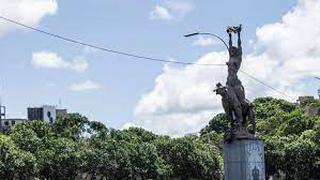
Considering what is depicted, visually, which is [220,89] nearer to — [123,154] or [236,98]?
[236,98]

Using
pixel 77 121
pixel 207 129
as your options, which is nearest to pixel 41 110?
pixel 207 129

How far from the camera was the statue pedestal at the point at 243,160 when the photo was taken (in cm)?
2428

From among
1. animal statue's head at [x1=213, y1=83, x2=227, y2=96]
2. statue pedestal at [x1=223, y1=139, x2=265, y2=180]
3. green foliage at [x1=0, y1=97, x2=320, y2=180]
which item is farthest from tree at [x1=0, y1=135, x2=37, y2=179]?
animal statue's head at [x1=213, y1=83, x2=227, y2=96]

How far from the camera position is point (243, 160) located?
2427cm

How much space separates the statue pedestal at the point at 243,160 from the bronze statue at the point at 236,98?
32cm

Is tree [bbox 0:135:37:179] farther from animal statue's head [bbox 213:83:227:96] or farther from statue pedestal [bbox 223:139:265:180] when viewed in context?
animal statue's head [bbox 213:83:227:96]

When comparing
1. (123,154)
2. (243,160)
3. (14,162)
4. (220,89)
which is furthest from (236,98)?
(123,154)

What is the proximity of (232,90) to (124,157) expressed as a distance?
31.2 m

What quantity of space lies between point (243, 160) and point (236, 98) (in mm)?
2221

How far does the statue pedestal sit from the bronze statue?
12.6 inches

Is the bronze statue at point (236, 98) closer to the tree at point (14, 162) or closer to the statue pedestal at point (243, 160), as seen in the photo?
the statue pedestal at point (243, 160)

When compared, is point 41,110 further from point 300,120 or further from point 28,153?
point 28,153

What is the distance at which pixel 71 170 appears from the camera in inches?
2083

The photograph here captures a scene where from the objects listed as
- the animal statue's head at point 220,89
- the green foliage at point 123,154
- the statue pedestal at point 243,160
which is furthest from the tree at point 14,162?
the animal statue's head at point 220,89
